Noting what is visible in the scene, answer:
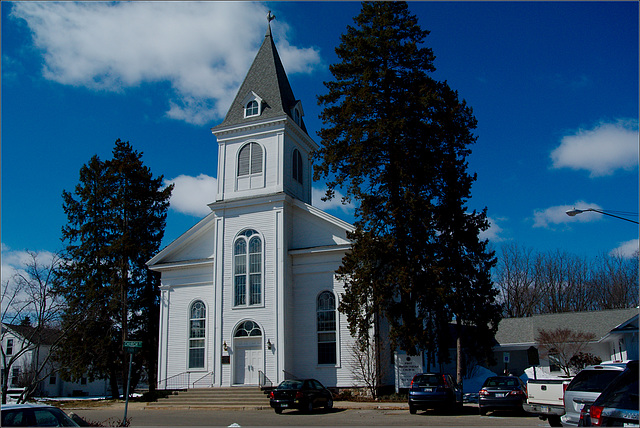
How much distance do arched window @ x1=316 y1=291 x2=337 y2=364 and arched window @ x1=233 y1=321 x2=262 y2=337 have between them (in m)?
3.36

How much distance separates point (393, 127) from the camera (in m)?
26.9

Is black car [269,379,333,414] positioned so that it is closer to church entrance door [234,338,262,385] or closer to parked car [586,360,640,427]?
church entrance door [234,338,262,385]

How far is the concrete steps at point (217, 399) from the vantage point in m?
26.7

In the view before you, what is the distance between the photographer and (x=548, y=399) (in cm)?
1611

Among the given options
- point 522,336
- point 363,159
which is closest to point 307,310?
point 363,159

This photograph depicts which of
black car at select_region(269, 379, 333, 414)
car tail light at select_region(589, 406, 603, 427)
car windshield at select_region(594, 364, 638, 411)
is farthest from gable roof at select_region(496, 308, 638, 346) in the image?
car tail light at select_region(589, 406, 603, 427)

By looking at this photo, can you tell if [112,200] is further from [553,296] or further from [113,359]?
[553,296]

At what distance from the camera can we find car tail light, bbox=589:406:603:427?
350 inches

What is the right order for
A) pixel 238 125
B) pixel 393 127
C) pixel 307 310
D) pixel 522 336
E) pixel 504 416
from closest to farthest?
1. pixel 504 416
2. pixel 393 127
3. pixel 307 310
4. pixel 238 125
5. pixel 522 336

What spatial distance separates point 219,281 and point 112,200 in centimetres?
1287

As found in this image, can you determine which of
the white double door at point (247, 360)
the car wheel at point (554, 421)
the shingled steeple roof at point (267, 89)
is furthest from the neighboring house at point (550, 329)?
the car wheel at point (554, 421)

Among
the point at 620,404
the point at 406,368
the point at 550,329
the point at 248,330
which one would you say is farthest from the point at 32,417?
the point at 550,329

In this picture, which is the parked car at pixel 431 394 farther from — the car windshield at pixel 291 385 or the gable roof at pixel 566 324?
the gable roof at pixel 566 324

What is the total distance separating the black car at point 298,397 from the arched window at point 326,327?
5.35 metres
